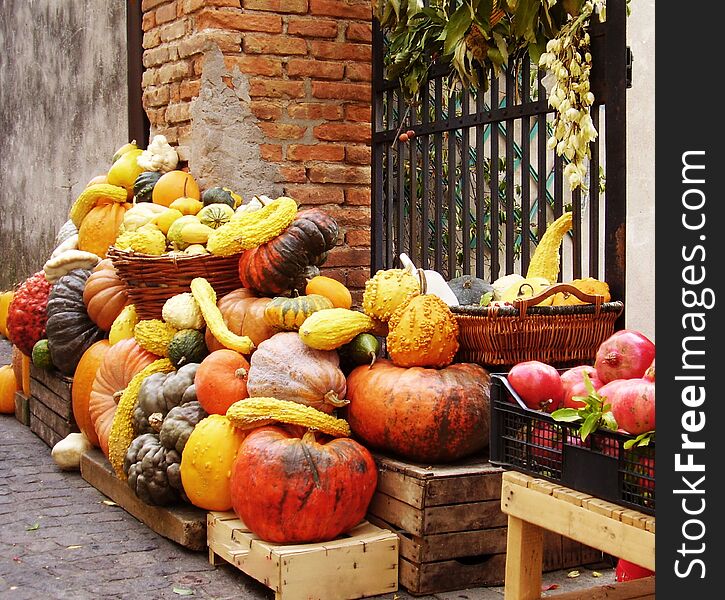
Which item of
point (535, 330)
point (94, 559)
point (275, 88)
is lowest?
point (94, 559)

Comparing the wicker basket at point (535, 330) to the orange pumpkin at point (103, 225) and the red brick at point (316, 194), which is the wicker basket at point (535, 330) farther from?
the orange pumpkin at point (103, 225)

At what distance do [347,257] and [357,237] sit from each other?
0.13 metres

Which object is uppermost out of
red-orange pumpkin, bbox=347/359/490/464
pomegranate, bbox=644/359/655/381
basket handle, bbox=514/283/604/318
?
basket handle, bbox=514/283/604/318

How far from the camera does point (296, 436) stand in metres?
3.95

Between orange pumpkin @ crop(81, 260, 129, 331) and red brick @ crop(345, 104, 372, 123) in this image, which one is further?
red brick @ crop(345, 104, 372, 123)

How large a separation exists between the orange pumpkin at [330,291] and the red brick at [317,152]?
49.5 inches

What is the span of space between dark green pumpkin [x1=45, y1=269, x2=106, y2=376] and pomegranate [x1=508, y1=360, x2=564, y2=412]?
11.8 ft

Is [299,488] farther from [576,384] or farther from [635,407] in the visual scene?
[635,407]

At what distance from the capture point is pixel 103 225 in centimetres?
607

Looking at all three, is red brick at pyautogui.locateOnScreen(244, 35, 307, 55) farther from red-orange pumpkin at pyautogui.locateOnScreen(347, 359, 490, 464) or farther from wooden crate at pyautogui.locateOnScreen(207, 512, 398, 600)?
wooden crate at pyautogui.locateOnScreen(207, 512, 398, 600)

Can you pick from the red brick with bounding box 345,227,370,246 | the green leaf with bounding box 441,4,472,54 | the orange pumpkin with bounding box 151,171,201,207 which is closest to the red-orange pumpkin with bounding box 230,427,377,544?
the green leaf with bounding box 441,4,472,54

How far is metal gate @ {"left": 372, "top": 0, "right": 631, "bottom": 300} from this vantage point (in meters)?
4.20

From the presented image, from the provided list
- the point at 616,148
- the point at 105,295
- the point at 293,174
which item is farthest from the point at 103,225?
the point at 616,148
